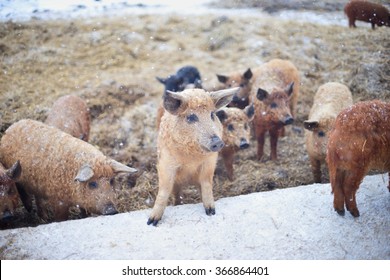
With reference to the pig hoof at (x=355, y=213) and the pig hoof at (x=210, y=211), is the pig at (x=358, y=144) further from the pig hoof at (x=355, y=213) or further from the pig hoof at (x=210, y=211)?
the pig hoof at (x=210, y=211)

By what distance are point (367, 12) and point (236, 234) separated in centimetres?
273

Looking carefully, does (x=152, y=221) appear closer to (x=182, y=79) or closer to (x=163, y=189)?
(x=163, y=189)

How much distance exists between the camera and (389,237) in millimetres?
3145

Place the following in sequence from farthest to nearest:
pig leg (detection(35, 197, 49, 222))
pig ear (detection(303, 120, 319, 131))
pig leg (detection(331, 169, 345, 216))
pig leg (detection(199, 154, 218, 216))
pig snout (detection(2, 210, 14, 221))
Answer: pig leg (detection(35, 197, 49, 222)) → pig ear (detection(303, 120, 319, 131)) → pig snout (detection(2, 210, 14, 221)) → pig leg (detection(199, 154, 218, 216)) → pig leg (detection(331, 169, 345, 216))

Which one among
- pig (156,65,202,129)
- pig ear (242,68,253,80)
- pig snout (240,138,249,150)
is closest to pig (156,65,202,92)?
pig (156,65,202,129)

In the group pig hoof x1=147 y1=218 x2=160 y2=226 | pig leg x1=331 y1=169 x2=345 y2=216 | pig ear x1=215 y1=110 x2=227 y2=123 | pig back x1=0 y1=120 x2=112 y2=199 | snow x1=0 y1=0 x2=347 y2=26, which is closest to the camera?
pig leg x1=331 y1=169 x2=345 y2=216

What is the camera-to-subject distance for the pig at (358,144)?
10.3ft

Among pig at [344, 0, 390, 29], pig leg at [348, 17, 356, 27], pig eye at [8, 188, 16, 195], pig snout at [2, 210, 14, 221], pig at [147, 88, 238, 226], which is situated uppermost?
pig at [344, 0, 390, 29]

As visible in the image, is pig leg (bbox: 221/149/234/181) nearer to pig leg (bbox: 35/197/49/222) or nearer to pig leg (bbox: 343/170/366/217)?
pig leg (bbox: 343/170/366/217)

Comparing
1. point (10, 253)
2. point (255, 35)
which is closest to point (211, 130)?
point (10, 253)

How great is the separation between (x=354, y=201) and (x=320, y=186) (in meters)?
0.63

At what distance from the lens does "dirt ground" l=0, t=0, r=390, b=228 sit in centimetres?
491

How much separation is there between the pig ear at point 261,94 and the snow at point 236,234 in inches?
64.8

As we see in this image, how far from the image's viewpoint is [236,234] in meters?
3.37
